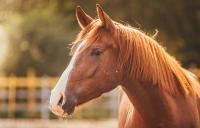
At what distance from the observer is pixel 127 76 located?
6.80 meters

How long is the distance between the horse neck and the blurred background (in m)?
14.0

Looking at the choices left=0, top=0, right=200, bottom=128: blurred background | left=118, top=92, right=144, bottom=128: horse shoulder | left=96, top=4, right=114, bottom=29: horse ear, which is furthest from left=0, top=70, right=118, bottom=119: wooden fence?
left=96, top=4, right=114, bottom=29: horse ear

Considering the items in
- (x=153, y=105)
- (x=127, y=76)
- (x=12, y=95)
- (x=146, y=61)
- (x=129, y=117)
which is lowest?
(x=12, y=95)

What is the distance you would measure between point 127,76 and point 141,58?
8.7 inches

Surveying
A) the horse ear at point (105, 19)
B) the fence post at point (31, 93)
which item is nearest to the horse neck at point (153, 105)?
the horse ear at point (105, 19)

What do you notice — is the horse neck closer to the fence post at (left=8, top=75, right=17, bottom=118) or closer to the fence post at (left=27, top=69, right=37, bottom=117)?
the fence post at (left=27, top=69, right=37, bottom=117)

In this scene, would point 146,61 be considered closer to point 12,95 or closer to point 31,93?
point 31,93

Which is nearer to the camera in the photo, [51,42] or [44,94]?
[44,94]

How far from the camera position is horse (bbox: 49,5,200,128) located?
6.62 metres

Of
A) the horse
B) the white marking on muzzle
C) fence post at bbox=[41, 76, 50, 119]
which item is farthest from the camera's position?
fence post at bbox=[41, 76, 50, 119]

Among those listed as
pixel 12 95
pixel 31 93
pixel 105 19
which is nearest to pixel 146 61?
pixel 105 19

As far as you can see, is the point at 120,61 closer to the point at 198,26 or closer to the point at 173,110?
the point at 173,110

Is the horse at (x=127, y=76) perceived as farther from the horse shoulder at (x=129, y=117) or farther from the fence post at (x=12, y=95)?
the fence post at (x=12, y=95)

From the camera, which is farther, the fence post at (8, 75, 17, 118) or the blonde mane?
the fence post at (8, 75, 17, 118)
